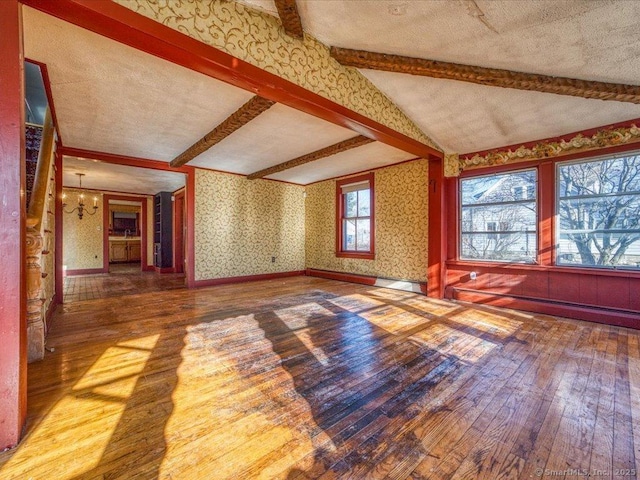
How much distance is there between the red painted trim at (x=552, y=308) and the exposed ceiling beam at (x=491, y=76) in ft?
Result: 8.00

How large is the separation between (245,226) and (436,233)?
4.26m

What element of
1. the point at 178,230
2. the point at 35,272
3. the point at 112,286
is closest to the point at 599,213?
the point at 35,272

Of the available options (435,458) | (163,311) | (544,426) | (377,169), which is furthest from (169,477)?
(377,169)

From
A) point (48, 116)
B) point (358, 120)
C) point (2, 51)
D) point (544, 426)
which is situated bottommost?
point (544, 426)

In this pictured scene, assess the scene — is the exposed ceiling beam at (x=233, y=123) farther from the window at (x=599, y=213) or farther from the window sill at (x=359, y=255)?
the window at (x=599, y=213)

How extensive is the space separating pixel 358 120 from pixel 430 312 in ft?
9.03

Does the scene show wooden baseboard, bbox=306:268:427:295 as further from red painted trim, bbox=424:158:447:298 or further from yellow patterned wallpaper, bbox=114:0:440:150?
yellow patterned wallpaper, bbox=114:0:440:150

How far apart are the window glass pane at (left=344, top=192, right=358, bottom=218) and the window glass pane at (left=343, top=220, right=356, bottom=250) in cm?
17

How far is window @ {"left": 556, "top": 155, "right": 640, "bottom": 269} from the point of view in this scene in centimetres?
339

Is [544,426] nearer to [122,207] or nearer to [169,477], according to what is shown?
[169,477]

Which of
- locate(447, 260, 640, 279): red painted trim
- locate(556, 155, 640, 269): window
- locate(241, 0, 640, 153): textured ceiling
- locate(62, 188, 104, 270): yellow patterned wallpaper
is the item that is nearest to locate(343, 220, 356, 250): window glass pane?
locate(447, 260, 640, 279): red painted trim

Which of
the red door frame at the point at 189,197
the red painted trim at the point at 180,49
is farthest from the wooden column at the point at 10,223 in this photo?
the red door frame at the point at 189,197

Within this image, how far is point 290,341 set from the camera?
9.41ft

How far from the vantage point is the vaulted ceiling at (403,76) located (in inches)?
83.2
